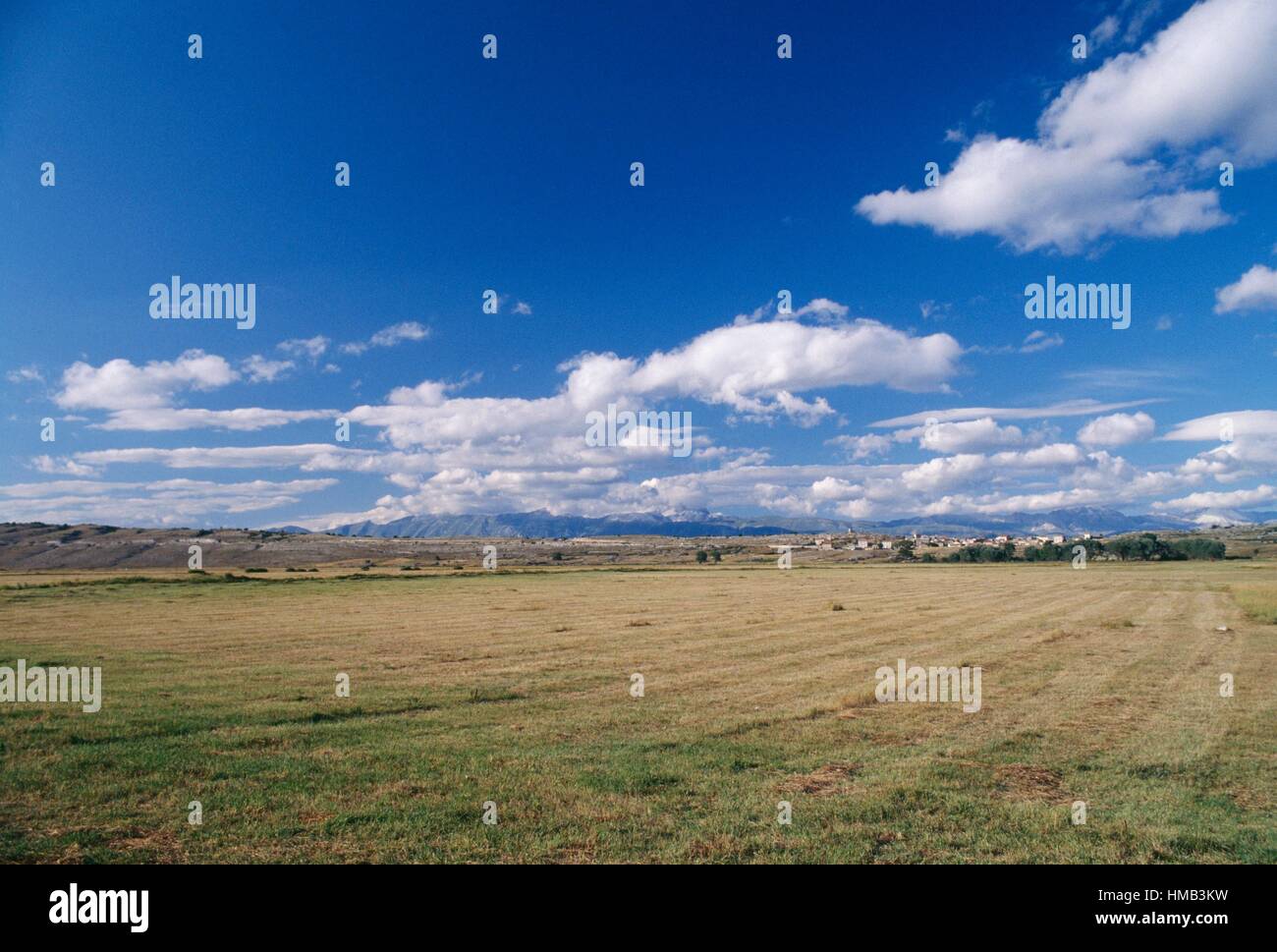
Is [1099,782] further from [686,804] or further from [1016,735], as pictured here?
[686,804]

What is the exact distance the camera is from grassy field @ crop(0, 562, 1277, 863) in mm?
9172

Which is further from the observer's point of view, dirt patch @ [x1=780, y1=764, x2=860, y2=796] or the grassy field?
dirt patch @ [x1=780, y1=764, x2=860, y2=796]

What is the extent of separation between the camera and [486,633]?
3272cm

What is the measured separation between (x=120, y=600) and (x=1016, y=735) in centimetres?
6311

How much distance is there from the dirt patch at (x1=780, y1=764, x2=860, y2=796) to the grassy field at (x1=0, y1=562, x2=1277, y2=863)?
70 millimetres

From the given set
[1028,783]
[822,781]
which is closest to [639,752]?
[822,781]

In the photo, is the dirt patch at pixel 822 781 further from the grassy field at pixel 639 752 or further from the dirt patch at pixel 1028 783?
the dirt patch at pixel 1028 783

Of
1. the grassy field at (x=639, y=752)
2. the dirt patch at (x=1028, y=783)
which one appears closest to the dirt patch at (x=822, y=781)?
the grassy field at (x=639, y=752)

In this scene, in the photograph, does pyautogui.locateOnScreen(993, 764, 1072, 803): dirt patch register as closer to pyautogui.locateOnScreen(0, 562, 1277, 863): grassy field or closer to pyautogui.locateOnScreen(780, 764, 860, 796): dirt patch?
pyautogui.locateOnScreen(0, 562, 1277, 863): grassy field

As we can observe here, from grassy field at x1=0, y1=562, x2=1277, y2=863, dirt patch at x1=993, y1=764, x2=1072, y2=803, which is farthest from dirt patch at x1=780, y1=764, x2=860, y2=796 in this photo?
dirt patch at x1=993, y1=764, x2=1072, y2=803

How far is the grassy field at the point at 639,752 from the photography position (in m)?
9.17

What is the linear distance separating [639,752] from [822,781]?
3.51m
